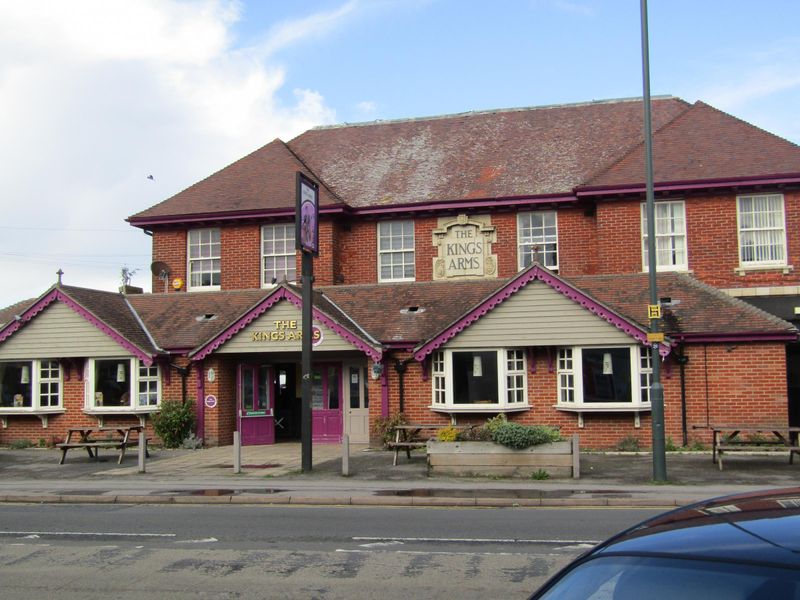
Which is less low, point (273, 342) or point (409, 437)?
point (273, 342)

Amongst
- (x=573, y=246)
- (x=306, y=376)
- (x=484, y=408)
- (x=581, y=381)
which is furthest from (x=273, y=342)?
(x=573, y=246)

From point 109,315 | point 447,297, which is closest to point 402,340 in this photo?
point 447,297

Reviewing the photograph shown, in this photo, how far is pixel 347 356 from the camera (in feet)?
77.5

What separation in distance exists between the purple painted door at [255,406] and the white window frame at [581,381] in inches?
316

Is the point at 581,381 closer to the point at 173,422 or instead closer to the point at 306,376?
the point at 306,376

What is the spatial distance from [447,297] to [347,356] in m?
3.10

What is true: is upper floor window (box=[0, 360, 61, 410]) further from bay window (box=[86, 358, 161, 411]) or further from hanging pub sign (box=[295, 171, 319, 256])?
hanging pub sign (box=[295, 171, 319, 256])

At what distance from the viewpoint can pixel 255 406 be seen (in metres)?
24.0

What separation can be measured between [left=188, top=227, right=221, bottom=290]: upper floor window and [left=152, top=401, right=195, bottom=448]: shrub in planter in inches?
214

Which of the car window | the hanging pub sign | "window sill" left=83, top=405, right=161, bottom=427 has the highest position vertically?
the hanging pub sign

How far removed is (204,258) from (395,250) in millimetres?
5959

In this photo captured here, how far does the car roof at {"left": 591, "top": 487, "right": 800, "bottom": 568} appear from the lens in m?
2.71

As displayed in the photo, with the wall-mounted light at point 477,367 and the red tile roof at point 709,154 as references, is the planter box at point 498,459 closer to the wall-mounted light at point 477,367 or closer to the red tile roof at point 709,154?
the wall-mounted light at point 477,367

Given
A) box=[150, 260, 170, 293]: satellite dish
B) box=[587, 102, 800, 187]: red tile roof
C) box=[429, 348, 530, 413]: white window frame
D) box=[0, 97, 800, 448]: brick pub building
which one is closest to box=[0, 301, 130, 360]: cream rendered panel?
box=[0, 97, 800, 448]: brick pub building
